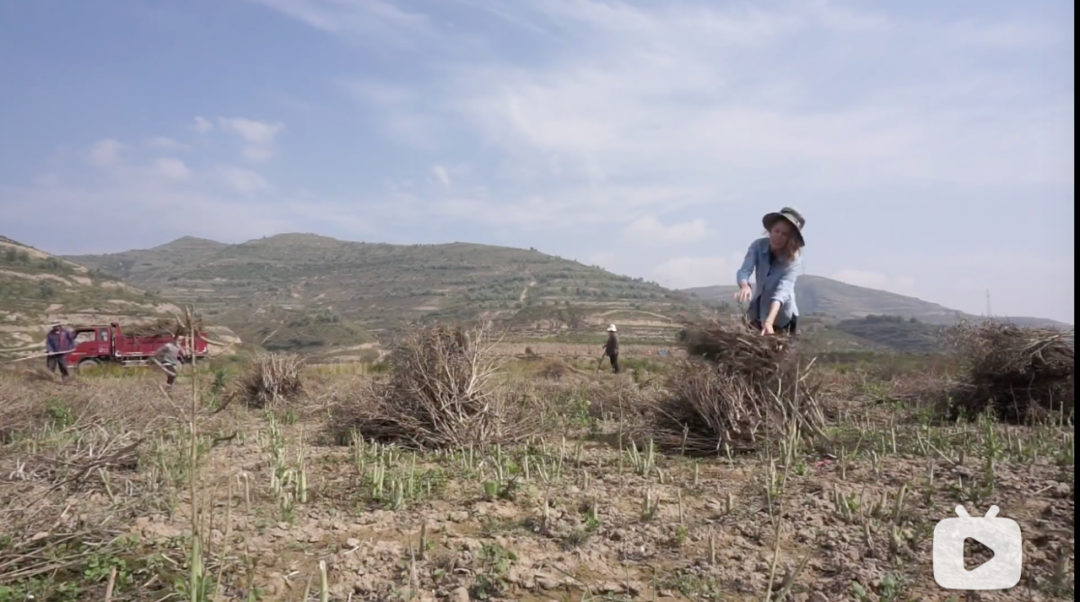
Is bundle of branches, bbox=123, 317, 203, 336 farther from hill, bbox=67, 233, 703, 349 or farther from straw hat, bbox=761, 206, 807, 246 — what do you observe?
hill, bbox=67, 233, 703, 349

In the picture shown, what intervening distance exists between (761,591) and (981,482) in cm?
194

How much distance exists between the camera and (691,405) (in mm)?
5332

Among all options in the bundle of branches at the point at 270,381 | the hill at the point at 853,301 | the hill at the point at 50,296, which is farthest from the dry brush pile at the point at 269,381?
the hill at the point at 853,301

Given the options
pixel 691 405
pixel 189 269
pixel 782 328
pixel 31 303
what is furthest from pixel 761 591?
pixel 189 269

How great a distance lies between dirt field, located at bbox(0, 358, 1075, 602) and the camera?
8.75ft

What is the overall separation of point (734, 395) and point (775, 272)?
1.08 meters

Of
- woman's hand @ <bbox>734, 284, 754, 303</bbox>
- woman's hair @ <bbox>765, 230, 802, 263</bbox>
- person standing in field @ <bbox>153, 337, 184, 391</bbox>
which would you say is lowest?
person standing in field @ <bbox>153, 337, 184, 391</bbox>

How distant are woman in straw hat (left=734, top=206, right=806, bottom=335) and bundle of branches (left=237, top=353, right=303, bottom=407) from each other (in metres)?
6.91

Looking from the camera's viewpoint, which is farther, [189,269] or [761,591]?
[189,269]

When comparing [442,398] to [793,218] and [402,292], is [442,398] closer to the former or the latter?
[793,218]

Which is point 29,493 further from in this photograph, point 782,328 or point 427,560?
point 782,328

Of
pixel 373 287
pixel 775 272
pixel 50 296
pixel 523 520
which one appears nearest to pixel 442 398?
pixel 523 520

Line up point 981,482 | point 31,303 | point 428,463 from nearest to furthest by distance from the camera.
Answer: point 981,482 → point 428,463 → point 31,303

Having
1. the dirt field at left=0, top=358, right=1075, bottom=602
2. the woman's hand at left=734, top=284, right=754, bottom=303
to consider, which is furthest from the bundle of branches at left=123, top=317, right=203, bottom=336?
the woman's hand at left=734, top=284, right=754, bottom=303
